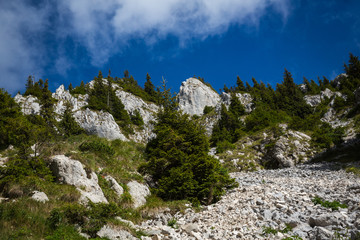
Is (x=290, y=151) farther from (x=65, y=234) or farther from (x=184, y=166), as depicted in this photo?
(x=65, y=234)

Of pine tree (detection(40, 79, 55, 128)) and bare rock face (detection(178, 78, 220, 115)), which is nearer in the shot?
pine tree (detection(40, 79, 55, 128))

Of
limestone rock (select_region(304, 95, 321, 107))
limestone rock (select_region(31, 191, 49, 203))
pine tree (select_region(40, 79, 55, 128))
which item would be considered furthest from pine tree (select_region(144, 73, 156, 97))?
limestone rock (select_region(31, 191, 49, 203))

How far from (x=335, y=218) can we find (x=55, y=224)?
9.91 metres

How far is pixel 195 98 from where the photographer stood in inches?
4181

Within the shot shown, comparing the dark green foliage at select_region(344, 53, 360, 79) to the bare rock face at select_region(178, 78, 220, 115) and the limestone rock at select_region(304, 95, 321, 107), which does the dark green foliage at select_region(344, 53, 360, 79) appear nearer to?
the limestone rock at select_region(304, 95, 321, 107)

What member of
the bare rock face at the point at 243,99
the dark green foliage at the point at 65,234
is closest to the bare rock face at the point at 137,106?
the bare rock face at the point at 243,99

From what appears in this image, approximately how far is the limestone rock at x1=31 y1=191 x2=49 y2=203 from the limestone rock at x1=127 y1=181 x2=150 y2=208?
15.3ft

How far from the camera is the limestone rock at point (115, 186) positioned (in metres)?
12.1

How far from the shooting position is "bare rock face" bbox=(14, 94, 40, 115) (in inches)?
1881

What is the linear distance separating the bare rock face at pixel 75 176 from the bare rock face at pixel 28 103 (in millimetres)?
45446

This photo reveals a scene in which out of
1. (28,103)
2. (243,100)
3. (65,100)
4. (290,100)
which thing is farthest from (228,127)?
(28,103)

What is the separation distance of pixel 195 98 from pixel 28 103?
73.8m

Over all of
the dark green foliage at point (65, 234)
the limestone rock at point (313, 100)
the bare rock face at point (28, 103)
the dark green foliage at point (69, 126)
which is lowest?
the dark green foliage at point (65, 234)

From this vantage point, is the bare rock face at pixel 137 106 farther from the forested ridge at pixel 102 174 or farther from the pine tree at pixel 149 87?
the forested ridge at pixel 102 174
